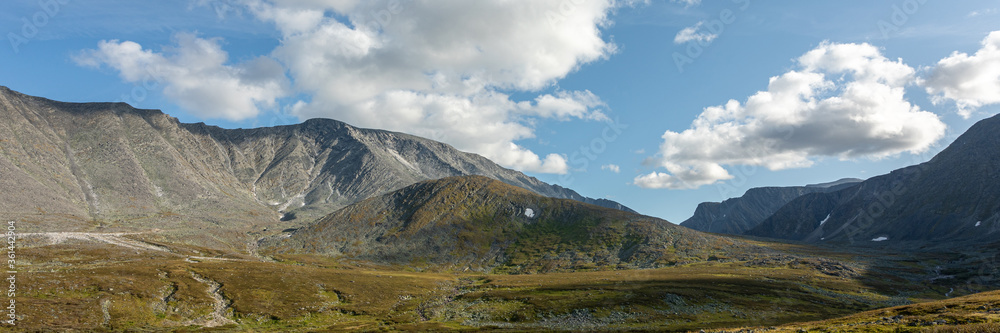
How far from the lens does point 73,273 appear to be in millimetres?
86688

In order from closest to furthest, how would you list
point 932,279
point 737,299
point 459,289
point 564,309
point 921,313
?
point 921,313
point 564,309
point 737,299
point 459,289
point 932,279

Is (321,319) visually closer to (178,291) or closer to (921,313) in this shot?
(178,291)

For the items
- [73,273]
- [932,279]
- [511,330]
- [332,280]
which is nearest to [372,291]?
[332,280]

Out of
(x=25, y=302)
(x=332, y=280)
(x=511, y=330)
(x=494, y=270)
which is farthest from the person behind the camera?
(x=494, y=270)

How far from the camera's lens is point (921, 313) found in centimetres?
5075

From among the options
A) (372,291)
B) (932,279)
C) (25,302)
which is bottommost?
(932,279)

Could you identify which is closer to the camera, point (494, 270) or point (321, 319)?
point (321, 319)

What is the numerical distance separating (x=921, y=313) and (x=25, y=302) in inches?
4702

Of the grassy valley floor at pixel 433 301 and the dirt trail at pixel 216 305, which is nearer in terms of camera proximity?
the grassy valley floor at pixel 433 301

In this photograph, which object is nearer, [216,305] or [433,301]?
[216,305]

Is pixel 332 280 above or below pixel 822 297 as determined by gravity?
A: above

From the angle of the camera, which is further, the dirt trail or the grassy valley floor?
the dirt trail

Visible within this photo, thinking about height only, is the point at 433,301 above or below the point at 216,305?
below

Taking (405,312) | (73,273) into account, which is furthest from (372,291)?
(73,273)
